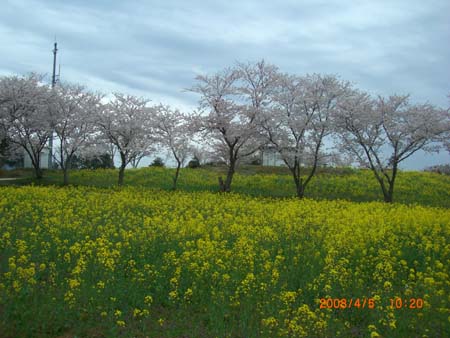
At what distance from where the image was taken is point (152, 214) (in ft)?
Result: 48.2

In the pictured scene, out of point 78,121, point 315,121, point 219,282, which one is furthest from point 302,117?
point 219,282

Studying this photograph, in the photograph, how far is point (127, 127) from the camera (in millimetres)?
29953

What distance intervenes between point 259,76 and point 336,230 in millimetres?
17426

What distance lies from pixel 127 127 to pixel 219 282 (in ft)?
77.7

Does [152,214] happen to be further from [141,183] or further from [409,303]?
[141,183]

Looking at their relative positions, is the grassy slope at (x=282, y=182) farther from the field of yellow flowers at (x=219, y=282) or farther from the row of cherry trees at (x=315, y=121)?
the field of yellow flowers at (x=219, y=282)

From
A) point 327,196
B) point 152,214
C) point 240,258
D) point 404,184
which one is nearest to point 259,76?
point 327,196
